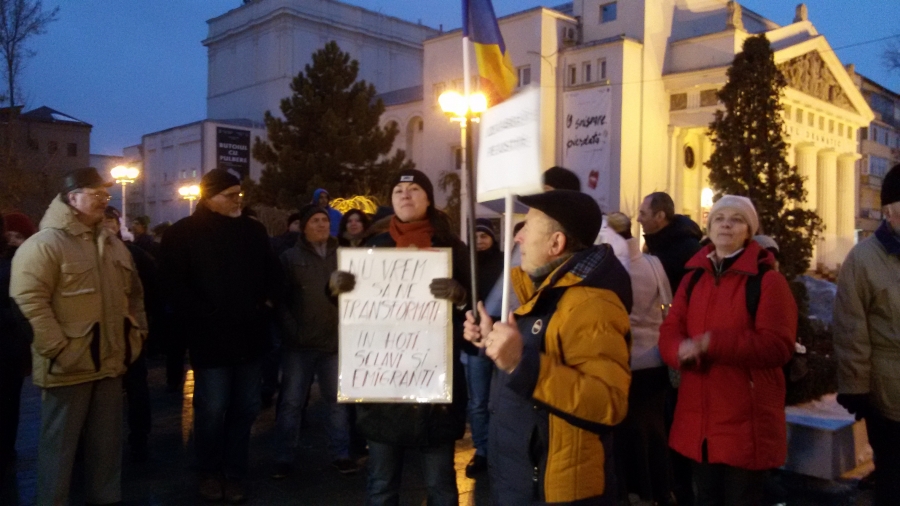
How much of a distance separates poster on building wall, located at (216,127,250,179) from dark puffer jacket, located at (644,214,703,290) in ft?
132

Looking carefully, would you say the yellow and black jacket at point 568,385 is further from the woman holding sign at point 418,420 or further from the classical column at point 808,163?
the classical column at point 808,163

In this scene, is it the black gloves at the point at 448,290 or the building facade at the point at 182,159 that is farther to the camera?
the building facade at the point at 182,159

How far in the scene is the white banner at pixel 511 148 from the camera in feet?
8.21

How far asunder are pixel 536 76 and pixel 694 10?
8.85 m

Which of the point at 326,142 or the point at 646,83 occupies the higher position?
the point at 646,83

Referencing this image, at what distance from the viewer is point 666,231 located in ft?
17.7

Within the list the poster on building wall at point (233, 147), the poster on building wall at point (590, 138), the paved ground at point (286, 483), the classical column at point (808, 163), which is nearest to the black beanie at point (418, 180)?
the paved ground at point (286, 483)

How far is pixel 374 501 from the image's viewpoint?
3.69 m

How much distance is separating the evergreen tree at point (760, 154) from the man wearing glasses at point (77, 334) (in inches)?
558

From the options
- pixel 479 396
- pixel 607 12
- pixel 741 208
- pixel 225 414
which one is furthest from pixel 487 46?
pixel 607 12

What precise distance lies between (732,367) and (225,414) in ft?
11.3

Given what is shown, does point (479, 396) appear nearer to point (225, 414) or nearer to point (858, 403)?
point (225, 414)

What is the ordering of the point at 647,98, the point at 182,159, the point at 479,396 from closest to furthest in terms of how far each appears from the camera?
1. the point at 479,396
2. the point at 647,98
3. the point at 182,159

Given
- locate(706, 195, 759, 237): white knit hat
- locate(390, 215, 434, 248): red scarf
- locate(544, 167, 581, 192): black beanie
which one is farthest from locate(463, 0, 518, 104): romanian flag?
locate(706, 195, 759, 237): white knit hat
